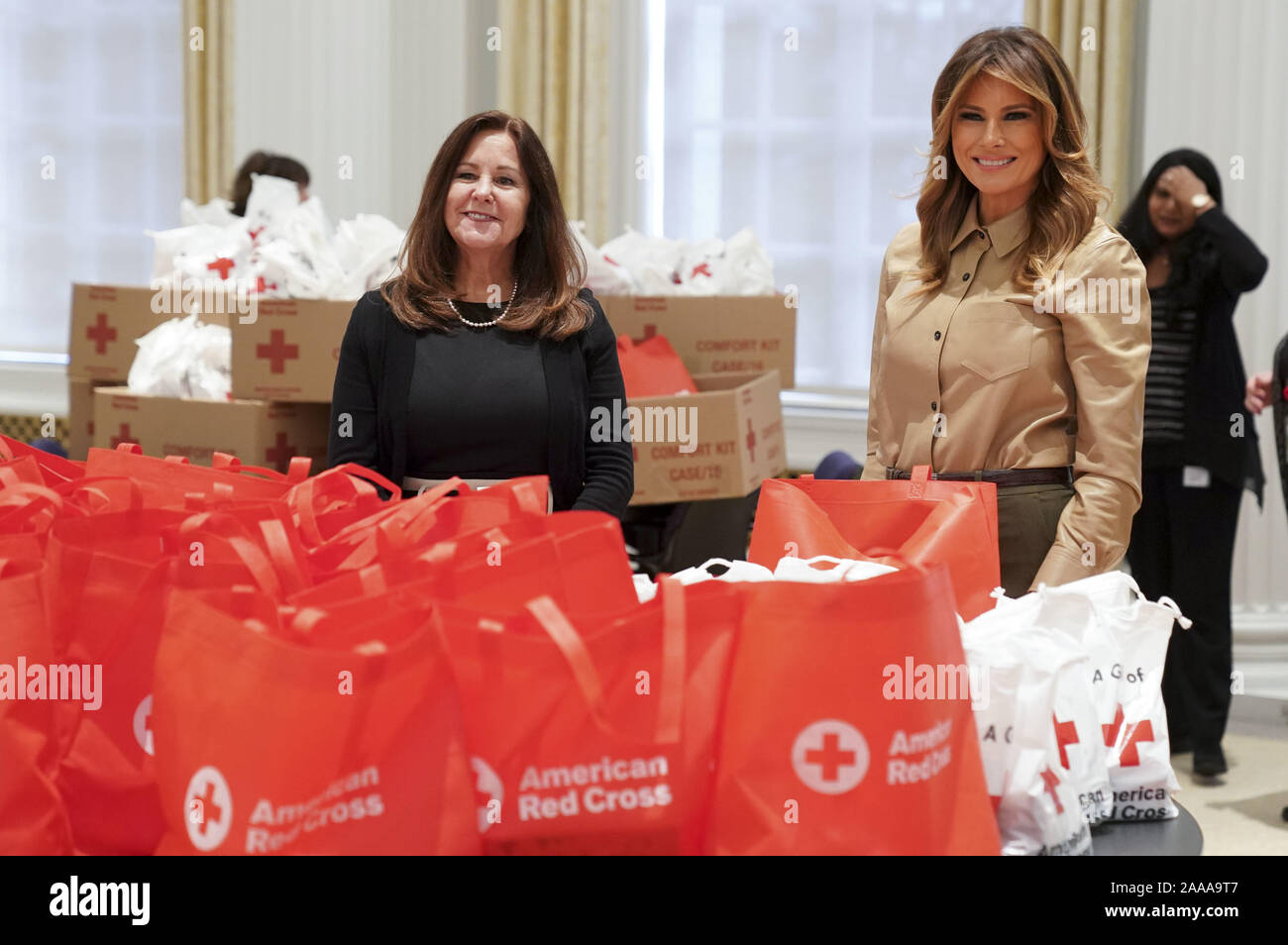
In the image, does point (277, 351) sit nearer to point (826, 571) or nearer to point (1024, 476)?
point (1024, 476)

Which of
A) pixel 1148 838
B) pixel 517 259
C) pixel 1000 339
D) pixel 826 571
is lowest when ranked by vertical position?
pixel 1148 838

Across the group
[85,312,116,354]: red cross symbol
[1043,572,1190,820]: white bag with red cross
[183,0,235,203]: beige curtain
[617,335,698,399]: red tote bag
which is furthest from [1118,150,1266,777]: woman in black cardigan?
[183,0,235,203]: beige curtain

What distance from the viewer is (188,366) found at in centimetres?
330

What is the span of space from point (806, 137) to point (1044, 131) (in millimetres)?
3509

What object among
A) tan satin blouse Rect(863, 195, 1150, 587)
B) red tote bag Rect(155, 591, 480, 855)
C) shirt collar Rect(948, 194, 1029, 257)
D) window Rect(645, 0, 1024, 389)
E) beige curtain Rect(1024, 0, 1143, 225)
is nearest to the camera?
red tote bag Rect(155, 591, 480, 855)

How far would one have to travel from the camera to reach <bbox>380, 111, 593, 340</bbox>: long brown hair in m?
2.02

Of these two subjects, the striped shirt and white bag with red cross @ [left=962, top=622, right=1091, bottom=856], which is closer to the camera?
white bag with red cross @ [left=962, top=622, right=1091, bottom=856]

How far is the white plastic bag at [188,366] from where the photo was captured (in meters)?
3.30

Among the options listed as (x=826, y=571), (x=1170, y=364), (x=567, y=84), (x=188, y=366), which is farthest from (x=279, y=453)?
(x=567, y=84)

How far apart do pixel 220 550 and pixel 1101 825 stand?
0.83 metres

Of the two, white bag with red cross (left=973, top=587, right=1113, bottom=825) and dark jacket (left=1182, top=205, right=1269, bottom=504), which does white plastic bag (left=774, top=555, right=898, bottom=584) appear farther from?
dark jacket (left=1182, top=205, right=1269, bottom=504)

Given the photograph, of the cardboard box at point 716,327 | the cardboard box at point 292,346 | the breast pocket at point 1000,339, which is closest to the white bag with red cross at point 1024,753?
the breast pocket at point 1000,339

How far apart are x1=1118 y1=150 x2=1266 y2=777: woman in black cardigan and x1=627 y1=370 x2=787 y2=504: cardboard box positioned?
110cm
